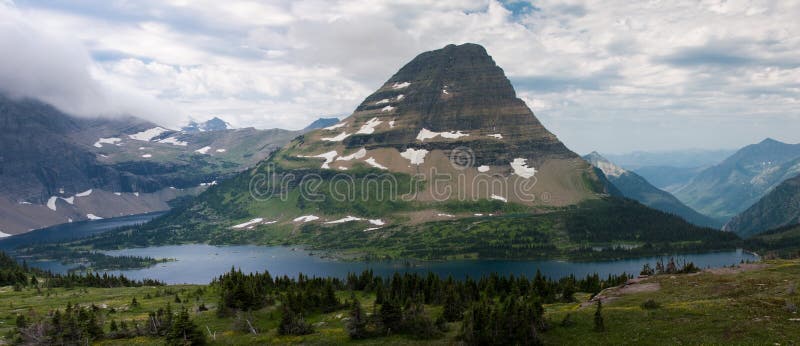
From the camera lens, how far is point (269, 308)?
278 feet

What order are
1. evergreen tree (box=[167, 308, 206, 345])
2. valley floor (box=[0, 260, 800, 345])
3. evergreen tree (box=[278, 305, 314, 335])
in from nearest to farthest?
1. valley floor (box=[0, 260, 800, 345])
2. evergreen tree (box=[167, 308, 206, 345])
3. evergreen tree (box=[278, 305, 314, 335])

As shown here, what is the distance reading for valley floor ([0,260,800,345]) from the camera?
46.7m

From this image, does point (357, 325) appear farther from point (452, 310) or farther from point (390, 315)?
point (452, 310)

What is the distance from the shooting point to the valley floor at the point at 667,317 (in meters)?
46.7

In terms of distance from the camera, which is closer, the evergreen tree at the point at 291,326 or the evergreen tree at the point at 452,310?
the evergreen tree at the point at 291,326

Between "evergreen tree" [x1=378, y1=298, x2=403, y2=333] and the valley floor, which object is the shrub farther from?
"evergreen tree" [x1=378, y1=298, x2=403, y2=333]

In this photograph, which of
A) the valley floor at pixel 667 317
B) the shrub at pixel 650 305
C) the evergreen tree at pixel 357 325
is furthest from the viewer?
the evergreen tree at pixel 357 325

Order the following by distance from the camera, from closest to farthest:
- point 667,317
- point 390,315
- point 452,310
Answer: point 667,317 → point 390,315 → point 452,310

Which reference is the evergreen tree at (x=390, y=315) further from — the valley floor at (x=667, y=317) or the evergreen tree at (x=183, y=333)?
the evergreen tree at (x=183, y=333)

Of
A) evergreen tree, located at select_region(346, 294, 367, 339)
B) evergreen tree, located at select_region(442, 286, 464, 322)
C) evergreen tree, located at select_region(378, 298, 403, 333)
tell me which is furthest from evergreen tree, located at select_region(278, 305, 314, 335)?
evergreen tree, located at select_region(442, 286, 464, 322)

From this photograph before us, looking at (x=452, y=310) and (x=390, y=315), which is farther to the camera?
(x=452, y=310)

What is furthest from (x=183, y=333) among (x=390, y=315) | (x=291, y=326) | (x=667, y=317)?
(x=667, y=317)

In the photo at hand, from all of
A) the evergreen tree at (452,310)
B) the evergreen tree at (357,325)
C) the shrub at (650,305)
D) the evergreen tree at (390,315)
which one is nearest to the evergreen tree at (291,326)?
the evergreen tree at (357,325)

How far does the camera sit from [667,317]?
53688mm
